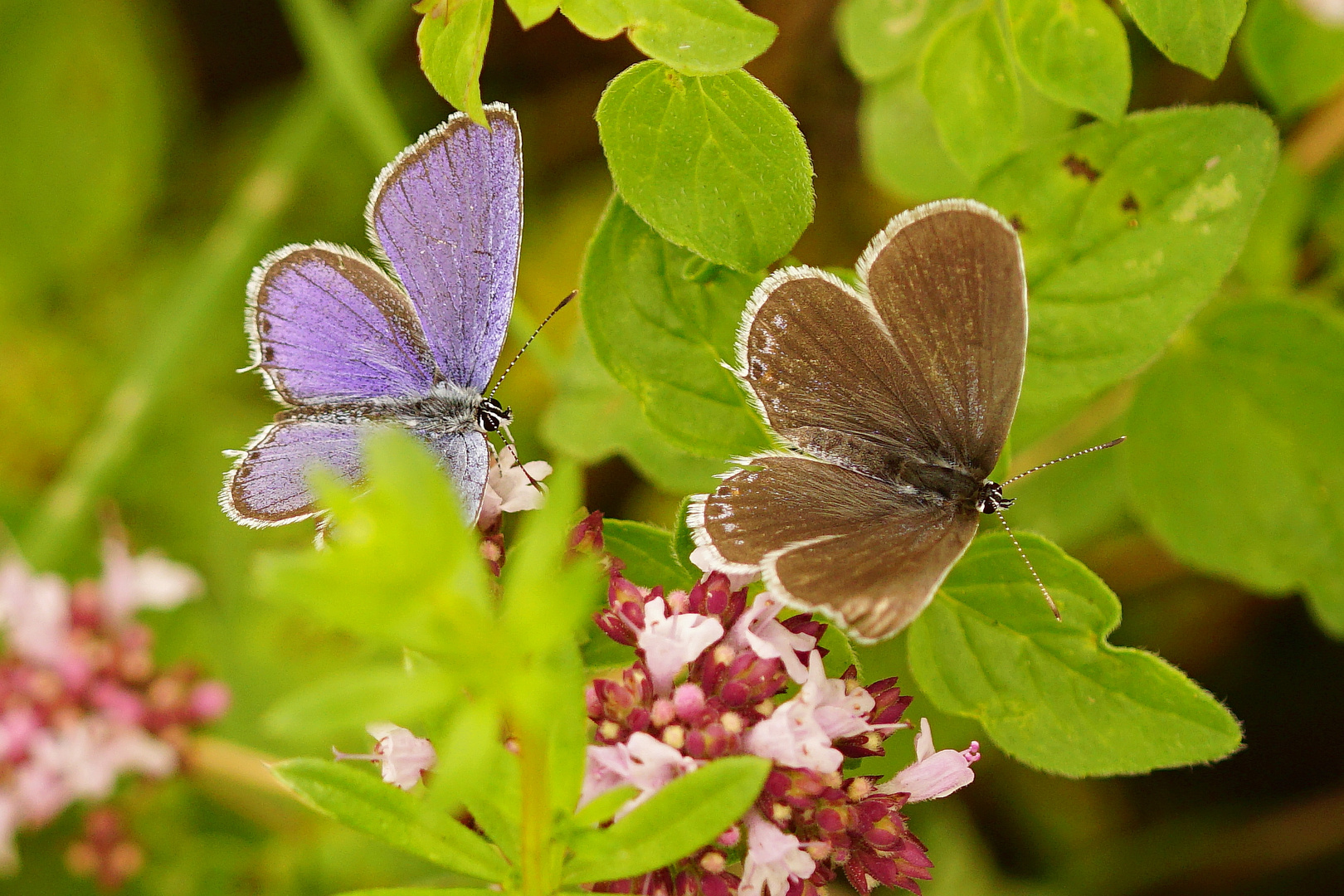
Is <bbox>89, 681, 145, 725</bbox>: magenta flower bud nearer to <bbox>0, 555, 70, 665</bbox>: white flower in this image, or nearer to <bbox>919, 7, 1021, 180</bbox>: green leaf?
<bbox>0, 555, 70, 665</bbox>: white flower

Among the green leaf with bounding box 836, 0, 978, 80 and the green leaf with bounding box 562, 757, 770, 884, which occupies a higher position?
the green leaf with bounding box 836, 0, 978, 80

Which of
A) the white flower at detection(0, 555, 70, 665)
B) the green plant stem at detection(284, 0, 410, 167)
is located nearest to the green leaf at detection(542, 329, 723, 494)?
the green plant stem at detection(284, 0, 410, 167)

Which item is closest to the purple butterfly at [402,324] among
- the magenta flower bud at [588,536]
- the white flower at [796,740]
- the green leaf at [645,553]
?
the magenta flower bud at [588,536]

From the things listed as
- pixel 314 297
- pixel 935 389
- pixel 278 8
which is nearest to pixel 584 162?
pixel 278 8

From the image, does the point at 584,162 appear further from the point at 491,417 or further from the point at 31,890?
the point at 31,890

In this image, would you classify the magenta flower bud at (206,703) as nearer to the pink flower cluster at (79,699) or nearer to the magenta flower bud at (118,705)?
the pink flower cluster at (79,699)

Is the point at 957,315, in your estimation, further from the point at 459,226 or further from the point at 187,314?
the point at 187,314

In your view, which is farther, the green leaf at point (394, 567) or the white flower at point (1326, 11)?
the white flower at point (1326, 11)
